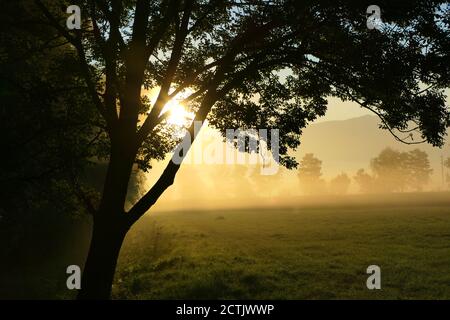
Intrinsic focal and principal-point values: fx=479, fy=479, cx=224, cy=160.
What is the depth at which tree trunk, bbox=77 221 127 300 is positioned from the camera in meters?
12.3

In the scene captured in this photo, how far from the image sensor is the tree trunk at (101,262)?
40.3 ft

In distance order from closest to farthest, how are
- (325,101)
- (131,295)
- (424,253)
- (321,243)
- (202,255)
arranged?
(325,101)
(131,295)
(424,253)
(202,255)
(321,243)

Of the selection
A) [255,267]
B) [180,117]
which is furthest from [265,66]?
[255,267]

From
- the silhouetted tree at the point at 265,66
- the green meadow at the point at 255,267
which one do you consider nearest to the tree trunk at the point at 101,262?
the silhouetted tree at the point at 265,66

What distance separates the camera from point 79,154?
46.5 ft

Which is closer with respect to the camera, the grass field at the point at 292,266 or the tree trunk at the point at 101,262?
the tree trunk at the point at 101,262

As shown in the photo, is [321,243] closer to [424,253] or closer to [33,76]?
[424,253]

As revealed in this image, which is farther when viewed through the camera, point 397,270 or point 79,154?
point 397,270

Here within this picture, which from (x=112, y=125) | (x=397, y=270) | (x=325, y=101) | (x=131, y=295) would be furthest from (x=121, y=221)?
(x=397, y=270)

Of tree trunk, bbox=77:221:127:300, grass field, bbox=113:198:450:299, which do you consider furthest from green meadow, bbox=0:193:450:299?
tree trunk, bbox=77:221:127:300

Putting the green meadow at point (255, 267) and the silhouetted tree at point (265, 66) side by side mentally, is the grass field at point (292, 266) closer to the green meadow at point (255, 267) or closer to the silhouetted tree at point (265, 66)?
the green meadow at point (255, 267)

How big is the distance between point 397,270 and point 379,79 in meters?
16.2

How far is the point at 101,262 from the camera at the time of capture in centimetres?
1231

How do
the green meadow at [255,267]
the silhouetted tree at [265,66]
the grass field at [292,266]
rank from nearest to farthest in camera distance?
the silhouetted tree at [265,66], the grass field at [292,266], the green meadow at [255,267]
